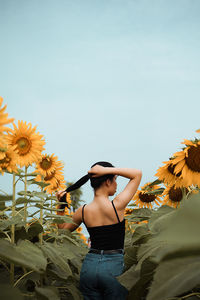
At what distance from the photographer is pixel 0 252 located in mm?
741

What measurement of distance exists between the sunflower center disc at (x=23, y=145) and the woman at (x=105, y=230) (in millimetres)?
634

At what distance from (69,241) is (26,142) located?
0.92 meters

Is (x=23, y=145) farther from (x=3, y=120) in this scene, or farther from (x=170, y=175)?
(x=3, y=120)

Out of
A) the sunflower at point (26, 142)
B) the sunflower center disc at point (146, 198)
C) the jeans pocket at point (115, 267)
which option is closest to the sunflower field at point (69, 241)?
the sunflower at point (26, 142)

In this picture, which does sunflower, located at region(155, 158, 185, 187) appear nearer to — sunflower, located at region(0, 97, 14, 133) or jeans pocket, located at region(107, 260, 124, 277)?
jeans pocket, located at region(107, 260, 124, 277)

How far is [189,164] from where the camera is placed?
2.62 meters

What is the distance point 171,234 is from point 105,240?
8.43 ft

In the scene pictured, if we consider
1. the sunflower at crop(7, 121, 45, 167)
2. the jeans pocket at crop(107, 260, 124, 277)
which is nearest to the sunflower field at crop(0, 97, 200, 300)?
the sunflower at crop(7, 121, 45, 167)

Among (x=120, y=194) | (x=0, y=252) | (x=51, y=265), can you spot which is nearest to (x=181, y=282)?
(x=0, y=252)

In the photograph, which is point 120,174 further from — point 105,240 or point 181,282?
point 181,282

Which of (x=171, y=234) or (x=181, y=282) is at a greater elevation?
(x=171, y=234)

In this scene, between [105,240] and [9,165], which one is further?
[105,240]

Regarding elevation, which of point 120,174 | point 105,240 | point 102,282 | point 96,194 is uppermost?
point 120,174

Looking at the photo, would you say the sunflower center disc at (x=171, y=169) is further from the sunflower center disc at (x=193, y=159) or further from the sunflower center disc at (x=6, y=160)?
the sunflower center disc at (x=6, y=160)
